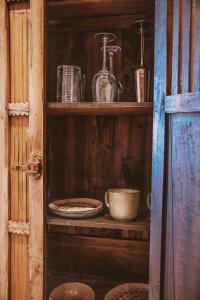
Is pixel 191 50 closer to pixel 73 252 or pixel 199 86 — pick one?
pixel 199 86

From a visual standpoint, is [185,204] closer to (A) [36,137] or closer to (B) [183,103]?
(B) [183,103]

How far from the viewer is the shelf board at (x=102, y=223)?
116 cm

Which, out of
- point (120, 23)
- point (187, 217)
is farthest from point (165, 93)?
point (120, 23)

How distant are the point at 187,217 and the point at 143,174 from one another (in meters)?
0.62

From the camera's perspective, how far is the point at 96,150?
1.58m

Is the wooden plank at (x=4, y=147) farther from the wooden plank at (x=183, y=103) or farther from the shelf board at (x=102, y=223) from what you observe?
the wooden plank at (x=183, y=103)

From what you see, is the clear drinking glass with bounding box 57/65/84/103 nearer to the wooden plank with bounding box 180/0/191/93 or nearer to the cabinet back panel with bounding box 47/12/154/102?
the cabinet back panel with bounding box 47/12/154/102

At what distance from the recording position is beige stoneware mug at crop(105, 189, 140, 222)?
1.21 metres

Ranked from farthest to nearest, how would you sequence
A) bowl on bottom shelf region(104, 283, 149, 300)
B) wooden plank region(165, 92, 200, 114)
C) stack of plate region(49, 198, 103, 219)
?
bowl on bottom shelf region(104, 283, 149, 300), stack of plate region(49, 198, 103, 219), wooden plank region(165, 92, 200, 114)

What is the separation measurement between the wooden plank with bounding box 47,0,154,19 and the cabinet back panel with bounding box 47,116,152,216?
1.58ft

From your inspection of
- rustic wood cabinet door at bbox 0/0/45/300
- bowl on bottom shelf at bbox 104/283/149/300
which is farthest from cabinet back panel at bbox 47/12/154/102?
bowl on bottom shelf at bbox 104/283/149/300

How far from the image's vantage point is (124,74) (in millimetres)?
1516

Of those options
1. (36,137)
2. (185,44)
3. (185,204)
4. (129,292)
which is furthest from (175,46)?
(129,292)

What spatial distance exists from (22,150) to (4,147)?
0.07 meters
